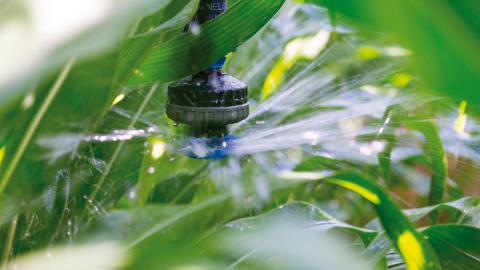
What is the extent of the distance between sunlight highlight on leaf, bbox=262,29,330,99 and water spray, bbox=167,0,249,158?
0.40 m

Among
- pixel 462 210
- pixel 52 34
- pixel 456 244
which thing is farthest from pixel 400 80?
pixel 52 34

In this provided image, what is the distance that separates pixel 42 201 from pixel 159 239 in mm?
113

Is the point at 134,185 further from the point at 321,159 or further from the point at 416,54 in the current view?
the point at 416,54

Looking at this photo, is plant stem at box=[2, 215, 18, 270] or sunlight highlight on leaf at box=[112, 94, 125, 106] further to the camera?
sunlight highlight on leaf at box=[112, 94, 125, 106]

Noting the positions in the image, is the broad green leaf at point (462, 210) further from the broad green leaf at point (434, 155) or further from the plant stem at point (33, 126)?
the plant stem at point (33, 126)

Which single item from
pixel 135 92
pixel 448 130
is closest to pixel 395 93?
pixel 448 130

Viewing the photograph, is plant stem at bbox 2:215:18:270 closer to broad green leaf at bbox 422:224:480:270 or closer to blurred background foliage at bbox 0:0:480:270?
blurred background foliage at bbox 0:0:480:270

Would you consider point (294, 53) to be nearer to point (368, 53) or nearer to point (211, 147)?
point (368, 53)

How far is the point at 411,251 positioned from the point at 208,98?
0.23m

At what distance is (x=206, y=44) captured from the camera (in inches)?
19.7

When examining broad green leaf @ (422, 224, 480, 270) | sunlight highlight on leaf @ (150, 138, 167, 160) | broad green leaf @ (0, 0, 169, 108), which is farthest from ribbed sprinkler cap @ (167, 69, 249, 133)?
broad green leaf @ (0, 0, 169, 108)

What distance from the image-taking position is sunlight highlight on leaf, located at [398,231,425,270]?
478 millimetres

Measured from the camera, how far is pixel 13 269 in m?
0.42

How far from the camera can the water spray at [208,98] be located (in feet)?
1.76
